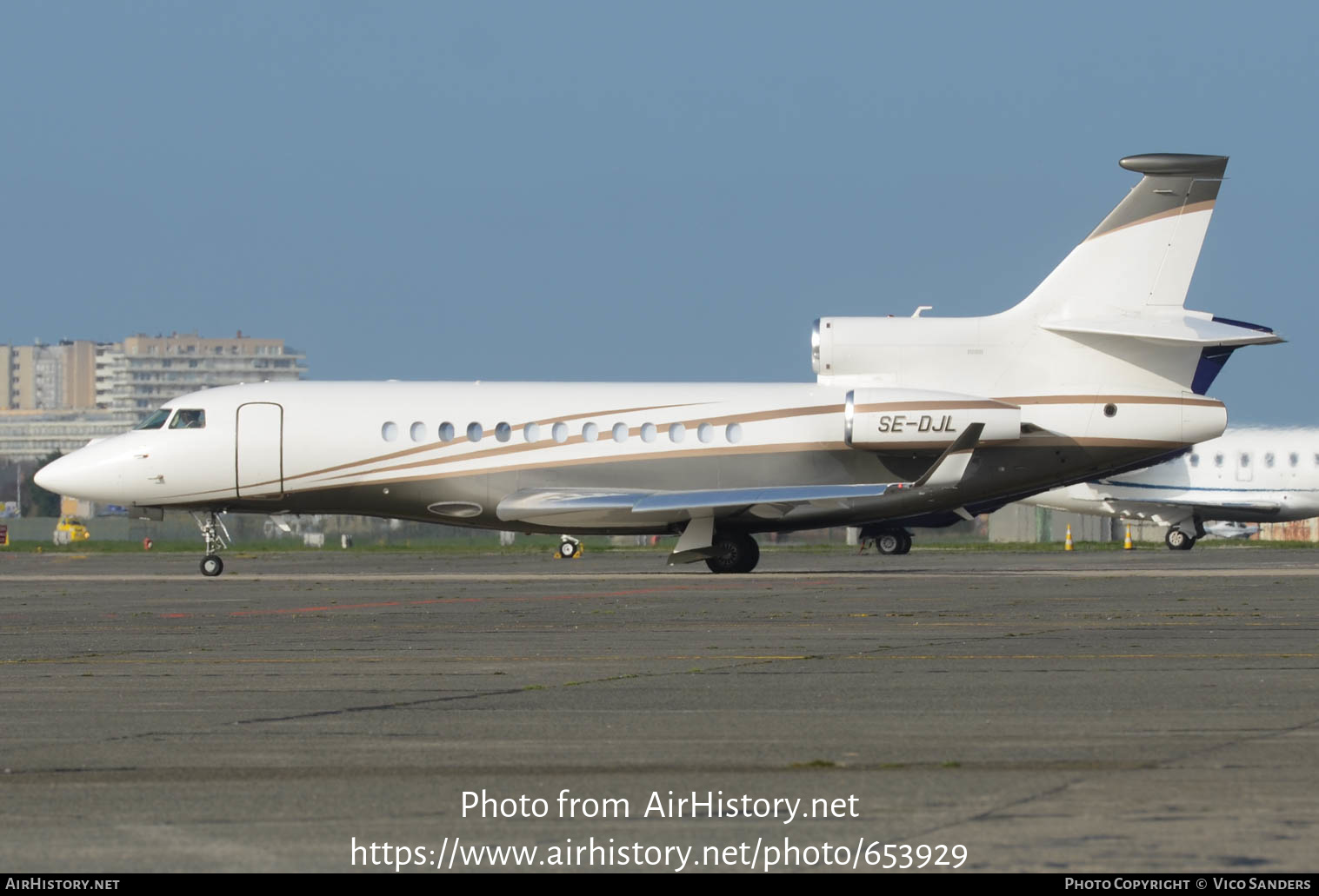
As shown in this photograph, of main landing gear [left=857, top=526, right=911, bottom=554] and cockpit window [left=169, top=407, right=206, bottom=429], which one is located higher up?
cockpit window [left=169, top=407, right=206, bottom=429]

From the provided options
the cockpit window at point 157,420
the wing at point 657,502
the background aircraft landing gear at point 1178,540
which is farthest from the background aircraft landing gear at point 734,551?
the background aircraft landing gear at point 1178,540

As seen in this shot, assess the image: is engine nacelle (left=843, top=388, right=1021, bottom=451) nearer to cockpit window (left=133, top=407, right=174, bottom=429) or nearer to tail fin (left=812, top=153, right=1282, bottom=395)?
tail fin (left=812, top=153, right=1282, bottom=395)

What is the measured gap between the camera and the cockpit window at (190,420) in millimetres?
30703

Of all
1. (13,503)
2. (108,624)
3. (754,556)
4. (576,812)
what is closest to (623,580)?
(754,556)

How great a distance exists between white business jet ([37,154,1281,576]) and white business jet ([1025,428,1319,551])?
2103 centimetres

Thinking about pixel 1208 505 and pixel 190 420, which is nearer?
pixel 190 420

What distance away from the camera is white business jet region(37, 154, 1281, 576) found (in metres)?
29.9

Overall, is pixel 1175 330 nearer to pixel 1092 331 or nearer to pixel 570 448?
pixel 1092 331

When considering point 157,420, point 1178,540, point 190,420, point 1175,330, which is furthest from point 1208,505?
point 157,420

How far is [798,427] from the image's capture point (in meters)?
30.2

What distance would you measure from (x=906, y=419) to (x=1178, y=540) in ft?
82.3

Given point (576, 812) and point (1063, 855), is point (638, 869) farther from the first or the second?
point (1063, 855)

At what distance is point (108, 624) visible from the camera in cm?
1848

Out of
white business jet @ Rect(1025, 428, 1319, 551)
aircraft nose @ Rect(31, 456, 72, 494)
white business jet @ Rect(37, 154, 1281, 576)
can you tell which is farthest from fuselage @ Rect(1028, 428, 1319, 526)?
aircraft nose @ Rect(31, 456, 72, 494)
